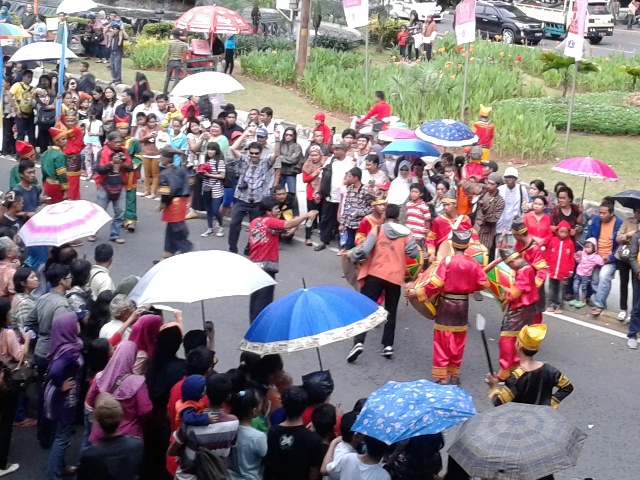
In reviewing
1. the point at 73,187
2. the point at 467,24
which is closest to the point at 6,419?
the point at 73,187

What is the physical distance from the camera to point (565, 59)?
69.7ft

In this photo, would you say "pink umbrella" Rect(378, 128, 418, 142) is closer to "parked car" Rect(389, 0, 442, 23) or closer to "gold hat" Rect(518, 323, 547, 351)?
"gold hat" Rect(518, 323, 547, 351)

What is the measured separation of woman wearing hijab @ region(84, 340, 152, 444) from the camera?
712 centimetres

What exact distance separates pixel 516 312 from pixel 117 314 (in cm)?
377

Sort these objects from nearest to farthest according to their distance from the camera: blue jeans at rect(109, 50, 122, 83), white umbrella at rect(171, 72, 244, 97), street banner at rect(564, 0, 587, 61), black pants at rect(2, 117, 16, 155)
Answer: street banner at rect(564, 0, 587, 61)
white umbrella at rect(171, 72, 244, 97)
black pants at rect(2, 117, 16, 155)
blue jeans at rect(109, 50, 122, 83)

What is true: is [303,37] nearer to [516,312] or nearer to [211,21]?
[211,21]

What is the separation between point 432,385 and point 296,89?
17382mm

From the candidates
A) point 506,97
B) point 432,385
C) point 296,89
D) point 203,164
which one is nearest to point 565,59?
point 506,97

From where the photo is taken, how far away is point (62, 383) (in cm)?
766

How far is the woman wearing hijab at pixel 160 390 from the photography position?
24.3ft

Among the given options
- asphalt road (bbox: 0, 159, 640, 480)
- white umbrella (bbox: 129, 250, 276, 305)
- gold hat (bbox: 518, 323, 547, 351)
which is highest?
white umbrella (bbox: 129, 250, 276, 305)

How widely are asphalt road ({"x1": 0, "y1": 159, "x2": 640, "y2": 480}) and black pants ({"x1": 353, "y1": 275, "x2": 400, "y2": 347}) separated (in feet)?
0.75

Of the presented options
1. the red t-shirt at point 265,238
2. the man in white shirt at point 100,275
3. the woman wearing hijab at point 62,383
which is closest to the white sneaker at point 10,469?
the woman wearing hijab at point 62,383

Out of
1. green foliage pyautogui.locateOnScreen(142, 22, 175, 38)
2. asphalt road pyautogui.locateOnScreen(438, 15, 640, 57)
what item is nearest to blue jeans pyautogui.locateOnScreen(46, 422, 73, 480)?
green foliage pyautogui.locateOnScreen(142, 22, 175, 38)
